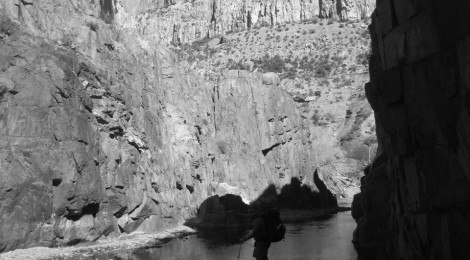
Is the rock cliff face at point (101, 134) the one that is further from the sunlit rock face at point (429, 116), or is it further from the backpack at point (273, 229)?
the backpack at point (273, 229)

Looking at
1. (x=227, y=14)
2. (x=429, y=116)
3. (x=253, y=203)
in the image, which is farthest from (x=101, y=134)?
(x=227, y=14)

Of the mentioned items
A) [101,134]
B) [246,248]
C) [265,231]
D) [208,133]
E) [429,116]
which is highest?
[208,133]

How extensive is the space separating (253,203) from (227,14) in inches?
3436

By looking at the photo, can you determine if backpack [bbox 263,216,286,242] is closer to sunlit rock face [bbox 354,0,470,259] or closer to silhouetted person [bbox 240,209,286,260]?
silhouetted person [bbox 240,209,286,260]

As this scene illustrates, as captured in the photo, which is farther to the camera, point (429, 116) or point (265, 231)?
point (429, 116)

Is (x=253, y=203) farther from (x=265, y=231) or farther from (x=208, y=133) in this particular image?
(x=265, y=231)

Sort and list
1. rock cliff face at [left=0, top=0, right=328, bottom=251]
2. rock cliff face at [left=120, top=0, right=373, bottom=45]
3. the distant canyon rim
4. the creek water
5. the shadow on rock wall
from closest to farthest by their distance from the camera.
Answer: the distant canyon rim, the creek water, rock cliff face at [left=0, top=0, right=328, bottom=251], the shadow on rock wall, rock cliff face at [left=120, top=0, right=373, bottom=45]

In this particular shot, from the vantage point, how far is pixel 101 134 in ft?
137

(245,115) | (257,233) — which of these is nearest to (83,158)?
(257,233)

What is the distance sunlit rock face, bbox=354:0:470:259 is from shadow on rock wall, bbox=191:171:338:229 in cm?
1360

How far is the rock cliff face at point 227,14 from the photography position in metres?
130

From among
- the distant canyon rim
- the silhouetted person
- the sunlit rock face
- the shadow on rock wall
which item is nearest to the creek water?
the distant canyon rim

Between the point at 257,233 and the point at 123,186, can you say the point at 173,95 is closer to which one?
the point at 123,186

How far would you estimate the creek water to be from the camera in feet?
97.4
